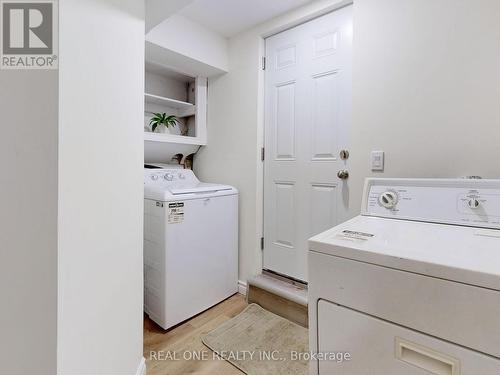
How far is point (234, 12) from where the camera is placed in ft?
6.36

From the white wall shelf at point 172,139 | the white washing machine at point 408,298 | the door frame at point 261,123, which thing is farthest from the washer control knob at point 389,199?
the white wall shelf at point 172,139

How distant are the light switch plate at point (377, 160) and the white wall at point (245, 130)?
93 centimetres

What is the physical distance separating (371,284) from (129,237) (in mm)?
934

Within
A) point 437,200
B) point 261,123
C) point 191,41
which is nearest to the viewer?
point 437,200

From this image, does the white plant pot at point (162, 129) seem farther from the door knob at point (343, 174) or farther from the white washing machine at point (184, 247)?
the door knob at point (343, 174)

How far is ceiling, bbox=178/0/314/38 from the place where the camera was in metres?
1.83

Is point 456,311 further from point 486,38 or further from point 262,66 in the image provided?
point 262,66

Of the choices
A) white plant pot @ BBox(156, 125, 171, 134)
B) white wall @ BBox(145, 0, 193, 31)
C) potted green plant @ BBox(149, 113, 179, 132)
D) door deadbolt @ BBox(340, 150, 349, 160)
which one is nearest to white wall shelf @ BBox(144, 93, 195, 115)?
potted green plant @ BBox(149, 113, 179, 132)

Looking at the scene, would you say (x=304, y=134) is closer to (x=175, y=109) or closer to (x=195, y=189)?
(x=195, y=189)

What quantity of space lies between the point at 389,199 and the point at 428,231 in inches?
11.3

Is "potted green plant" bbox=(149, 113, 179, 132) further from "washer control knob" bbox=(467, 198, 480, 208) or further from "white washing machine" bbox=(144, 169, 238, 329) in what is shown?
"washer control knob" bbox=(467, 198, 480, 208)

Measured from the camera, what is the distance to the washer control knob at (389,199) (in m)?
1.18

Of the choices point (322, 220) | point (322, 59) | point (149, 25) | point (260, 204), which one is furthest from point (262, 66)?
point (322, 220)

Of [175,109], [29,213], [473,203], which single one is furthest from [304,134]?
[29,213]
